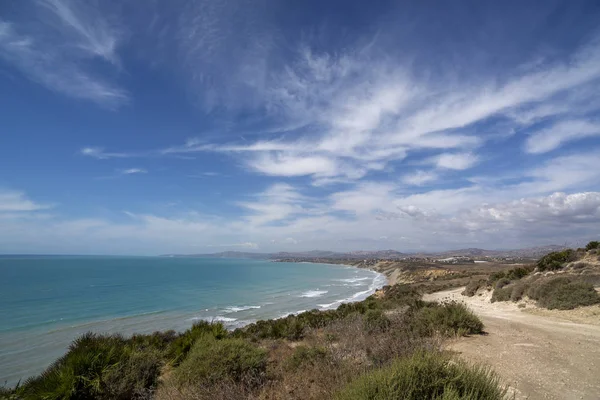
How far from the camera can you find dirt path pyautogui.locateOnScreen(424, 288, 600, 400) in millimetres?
5438

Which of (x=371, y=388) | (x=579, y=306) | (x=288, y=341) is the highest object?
(x=371, y=388)

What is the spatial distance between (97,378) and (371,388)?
6.23m

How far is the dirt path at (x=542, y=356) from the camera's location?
17.8ft

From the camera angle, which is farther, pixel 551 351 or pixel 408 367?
pixel 551 351

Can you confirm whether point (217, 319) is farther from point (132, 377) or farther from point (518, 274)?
point (518, 274)

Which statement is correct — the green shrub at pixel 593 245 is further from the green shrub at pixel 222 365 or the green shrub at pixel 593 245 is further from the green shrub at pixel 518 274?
the green shrub at pixel 222 365

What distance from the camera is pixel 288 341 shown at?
13.0 meters

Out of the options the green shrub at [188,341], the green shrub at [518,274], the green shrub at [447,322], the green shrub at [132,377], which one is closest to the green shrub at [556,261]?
the green shrub at [518,274]

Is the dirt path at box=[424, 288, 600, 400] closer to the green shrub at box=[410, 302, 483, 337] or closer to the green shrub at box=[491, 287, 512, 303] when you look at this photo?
the green shrub at box=[410, 302, 483, 337]

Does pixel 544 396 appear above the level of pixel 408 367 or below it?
below

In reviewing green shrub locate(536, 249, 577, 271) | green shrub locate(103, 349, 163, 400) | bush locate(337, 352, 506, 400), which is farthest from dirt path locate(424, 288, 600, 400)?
green shrub locate(536, 249, 577, 271)

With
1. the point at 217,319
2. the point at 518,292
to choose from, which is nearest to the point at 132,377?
the point at 518,292

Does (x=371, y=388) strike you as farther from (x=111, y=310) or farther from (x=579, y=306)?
(x=111, y=310)

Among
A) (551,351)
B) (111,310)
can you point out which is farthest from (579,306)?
(111,310)
